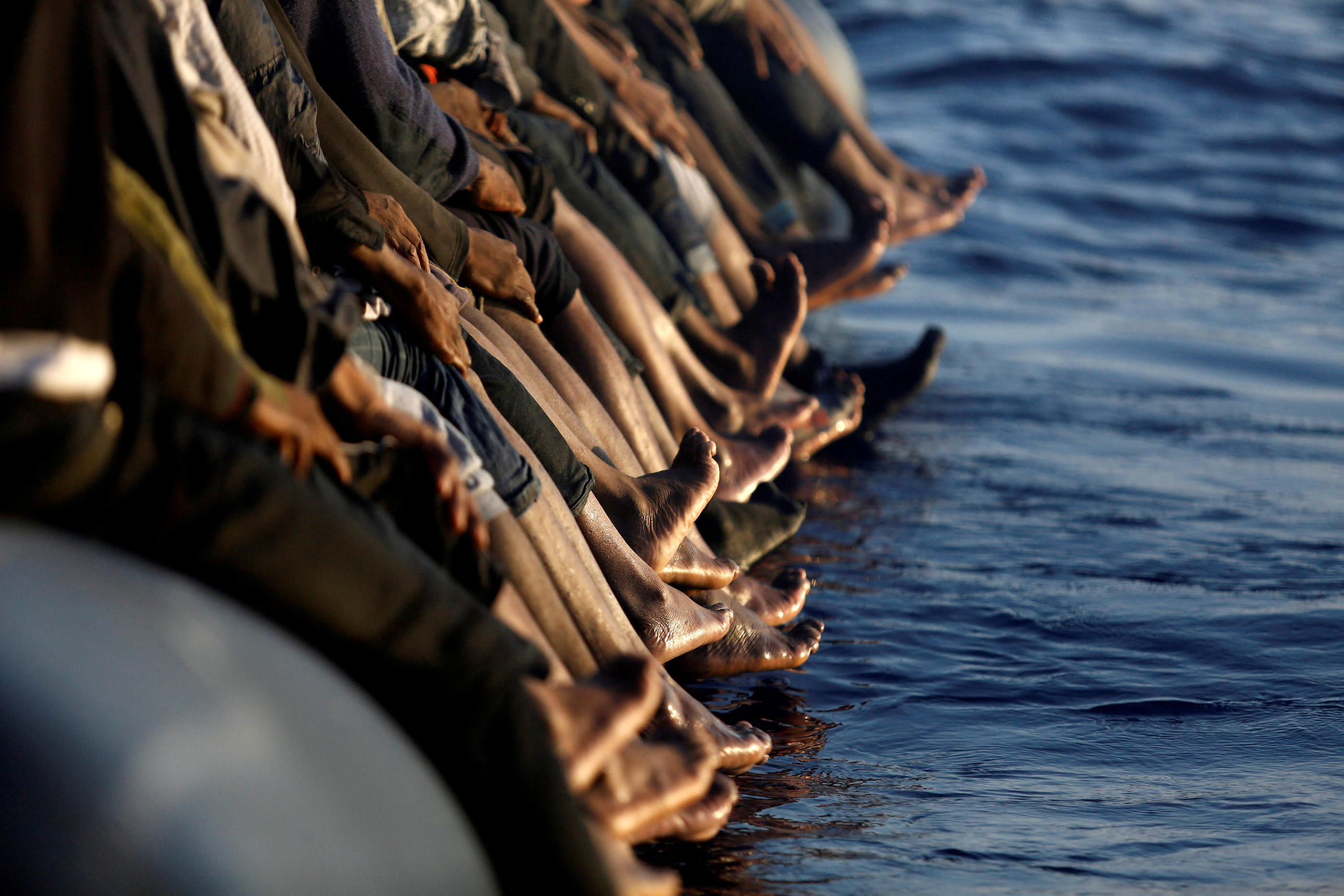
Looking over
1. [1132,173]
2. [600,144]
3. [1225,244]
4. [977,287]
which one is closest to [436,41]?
[600,144]

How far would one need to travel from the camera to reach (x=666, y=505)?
255cm

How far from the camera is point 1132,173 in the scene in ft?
30.8

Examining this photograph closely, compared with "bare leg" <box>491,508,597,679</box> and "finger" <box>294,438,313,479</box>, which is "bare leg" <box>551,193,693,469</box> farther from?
"finger" <box>294,438,313,479</box>

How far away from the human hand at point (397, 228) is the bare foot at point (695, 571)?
2.42 feet

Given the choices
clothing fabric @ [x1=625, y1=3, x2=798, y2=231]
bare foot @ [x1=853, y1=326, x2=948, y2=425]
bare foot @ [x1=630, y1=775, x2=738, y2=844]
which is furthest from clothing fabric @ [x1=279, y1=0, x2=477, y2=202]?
clothing fabric @ [x1=625, y1=3, x2=798, y2=231]

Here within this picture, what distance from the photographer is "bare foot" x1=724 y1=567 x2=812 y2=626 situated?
111 inches

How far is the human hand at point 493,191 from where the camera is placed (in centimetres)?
285

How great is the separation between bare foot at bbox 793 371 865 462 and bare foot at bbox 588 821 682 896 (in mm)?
2551

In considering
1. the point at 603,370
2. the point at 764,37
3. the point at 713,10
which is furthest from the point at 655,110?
the point at 603,370

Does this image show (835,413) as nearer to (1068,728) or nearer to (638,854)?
(1068,728)

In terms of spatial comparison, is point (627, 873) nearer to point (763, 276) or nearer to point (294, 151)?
point (294, 151)

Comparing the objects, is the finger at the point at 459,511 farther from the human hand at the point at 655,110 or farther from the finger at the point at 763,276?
the human hand at the point at 655,110

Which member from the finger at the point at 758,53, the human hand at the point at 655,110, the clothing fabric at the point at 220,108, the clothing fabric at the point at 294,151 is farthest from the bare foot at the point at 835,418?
the clothing fabric at the point at 220,108

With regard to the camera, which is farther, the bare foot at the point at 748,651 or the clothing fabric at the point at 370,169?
the bare foot at the point at 748,651
